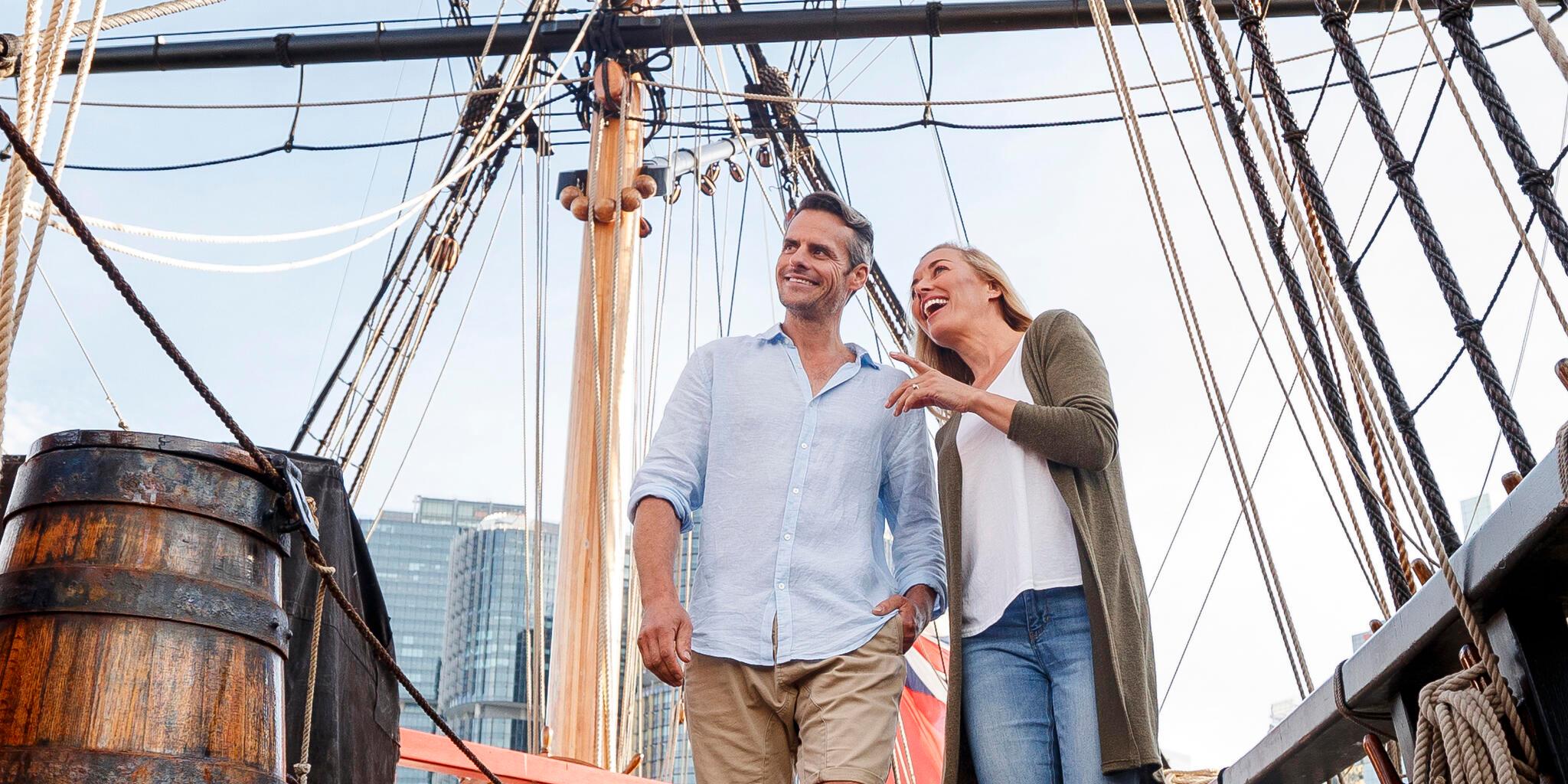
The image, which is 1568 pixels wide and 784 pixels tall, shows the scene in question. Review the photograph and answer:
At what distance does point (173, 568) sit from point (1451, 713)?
1.38 metres

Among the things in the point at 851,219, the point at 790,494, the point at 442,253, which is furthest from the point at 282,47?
the point at 790,494

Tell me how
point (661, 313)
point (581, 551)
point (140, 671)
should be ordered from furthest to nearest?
point (661, 313)
point (581, 551)
point (140, 671)

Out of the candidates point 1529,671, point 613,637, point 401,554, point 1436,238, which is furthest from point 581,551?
point 401,554

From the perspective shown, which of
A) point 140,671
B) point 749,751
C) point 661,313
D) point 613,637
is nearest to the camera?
point 140,671

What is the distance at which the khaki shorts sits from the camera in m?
1.78

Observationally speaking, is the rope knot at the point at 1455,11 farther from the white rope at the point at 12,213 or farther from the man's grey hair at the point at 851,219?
the white rope at the point at 12,213

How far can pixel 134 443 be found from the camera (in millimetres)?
1591

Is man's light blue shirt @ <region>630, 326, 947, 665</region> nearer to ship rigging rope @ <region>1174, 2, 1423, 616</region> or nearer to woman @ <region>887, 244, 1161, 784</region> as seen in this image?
woman @ <region>887, 244, 1161, 784</region>

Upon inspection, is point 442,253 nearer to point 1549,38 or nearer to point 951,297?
point 951,297

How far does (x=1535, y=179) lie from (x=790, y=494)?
106cm

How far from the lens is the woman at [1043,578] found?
175cm

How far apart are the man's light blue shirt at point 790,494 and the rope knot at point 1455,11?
3.08ft

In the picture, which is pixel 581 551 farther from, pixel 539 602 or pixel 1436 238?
pixel 1436 238

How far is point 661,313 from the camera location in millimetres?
7809
